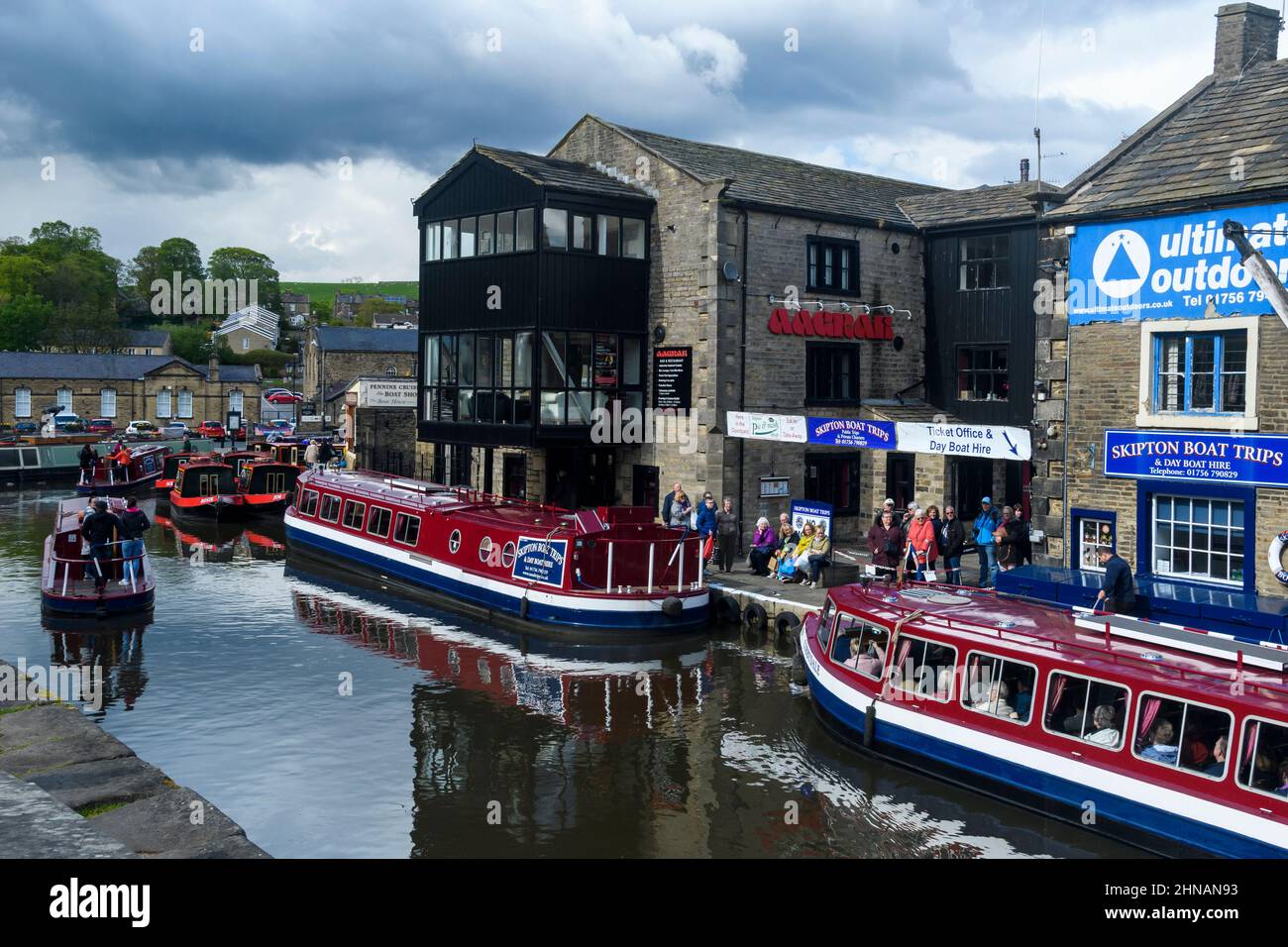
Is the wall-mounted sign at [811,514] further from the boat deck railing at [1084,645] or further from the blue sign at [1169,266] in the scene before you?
the boat deck railing at [1084,645]

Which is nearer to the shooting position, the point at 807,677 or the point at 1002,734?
the point at 1002,734

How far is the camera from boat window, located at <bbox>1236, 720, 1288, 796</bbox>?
10.2m

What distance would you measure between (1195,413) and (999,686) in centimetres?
725

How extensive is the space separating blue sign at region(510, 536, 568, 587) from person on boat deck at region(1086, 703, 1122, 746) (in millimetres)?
10621

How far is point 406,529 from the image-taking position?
977 inches

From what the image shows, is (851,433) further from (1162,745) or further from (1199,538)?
(1162,745)

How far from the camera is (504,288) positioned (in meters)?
27.0

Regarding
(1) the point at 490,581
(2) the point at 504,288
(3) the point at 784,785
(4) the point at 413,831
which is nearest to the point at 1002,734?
(3) the point at 784,785

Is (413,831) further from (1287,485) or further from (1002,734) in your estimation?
(1287,485)

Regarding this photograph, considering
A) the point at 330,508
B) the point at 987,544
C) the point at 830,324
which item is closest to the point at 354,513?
the point at 330,508

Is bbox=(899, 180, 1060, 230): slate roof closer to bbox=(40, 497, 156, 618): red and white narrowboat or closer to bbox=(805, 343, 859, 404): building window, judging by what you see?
bbox=(805, 343, 859, 404): building window

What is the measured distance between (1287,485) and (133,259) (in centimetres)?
14518

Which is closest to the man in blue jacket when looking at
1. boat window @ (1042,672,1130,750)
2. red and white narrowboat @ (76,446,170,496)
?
boat window @ (1042,672,1130,750)
